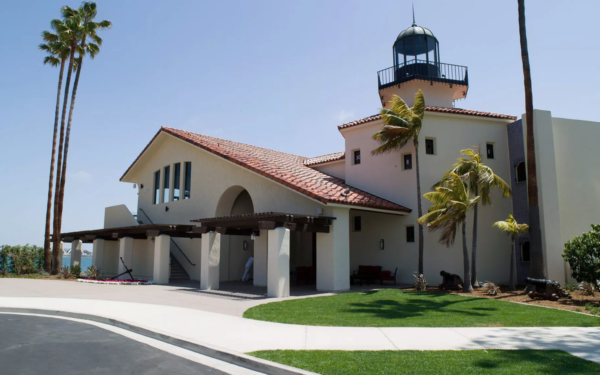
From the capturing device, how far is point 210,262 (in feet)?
57.3

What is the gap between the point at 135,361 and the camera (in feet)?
21.7

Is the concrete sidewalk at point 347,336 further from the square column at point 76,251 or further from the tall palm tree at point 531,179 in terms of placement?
the square column at point 76,251

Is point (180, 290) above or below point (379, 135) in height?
below

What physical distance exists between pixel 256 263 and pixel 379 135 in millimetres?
7931

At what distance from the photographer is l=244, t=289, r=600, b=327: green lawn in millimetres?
9578

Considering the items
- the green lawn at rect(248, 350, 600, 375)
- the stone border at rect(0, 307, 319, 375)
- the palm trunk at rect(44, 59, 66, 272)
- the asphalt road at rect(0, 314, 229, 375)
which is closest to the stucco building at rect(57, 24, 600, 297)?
the palm trunk at rect(44, 59, 66, 272)

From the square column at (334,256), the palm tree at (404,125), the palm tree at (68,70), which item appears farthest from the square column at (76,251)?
the palm tree at (404,125)

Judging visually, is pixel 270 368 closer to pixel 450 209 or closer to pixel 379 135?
pixel 450 209

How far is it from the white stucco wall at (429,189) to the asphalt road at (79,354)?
42.2 ft

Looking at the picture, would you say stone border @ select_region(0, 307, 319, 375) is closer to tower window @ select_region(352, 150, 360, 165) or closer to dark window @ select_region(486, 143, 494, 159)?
tower window @ select_region(352, 150, 360, 165)

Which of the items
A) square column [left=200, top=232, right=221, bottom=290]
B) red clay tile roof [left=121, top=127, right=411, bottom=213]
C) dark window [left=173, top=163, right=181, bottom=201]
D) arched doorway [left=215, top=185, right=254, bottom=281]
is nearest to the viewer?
red clay tile roof [left=121, top=127, right=411, bottom=213]

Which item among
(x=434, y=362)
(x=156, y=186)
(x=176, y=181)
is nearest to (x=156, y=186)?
(x=156, y=186)

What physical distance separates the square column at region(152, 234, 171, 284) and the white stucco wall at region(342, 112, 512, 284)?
8.85 metres

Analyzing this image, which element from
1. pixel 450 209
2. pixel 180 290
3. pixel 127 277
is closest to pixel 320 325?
pixel 450 209
